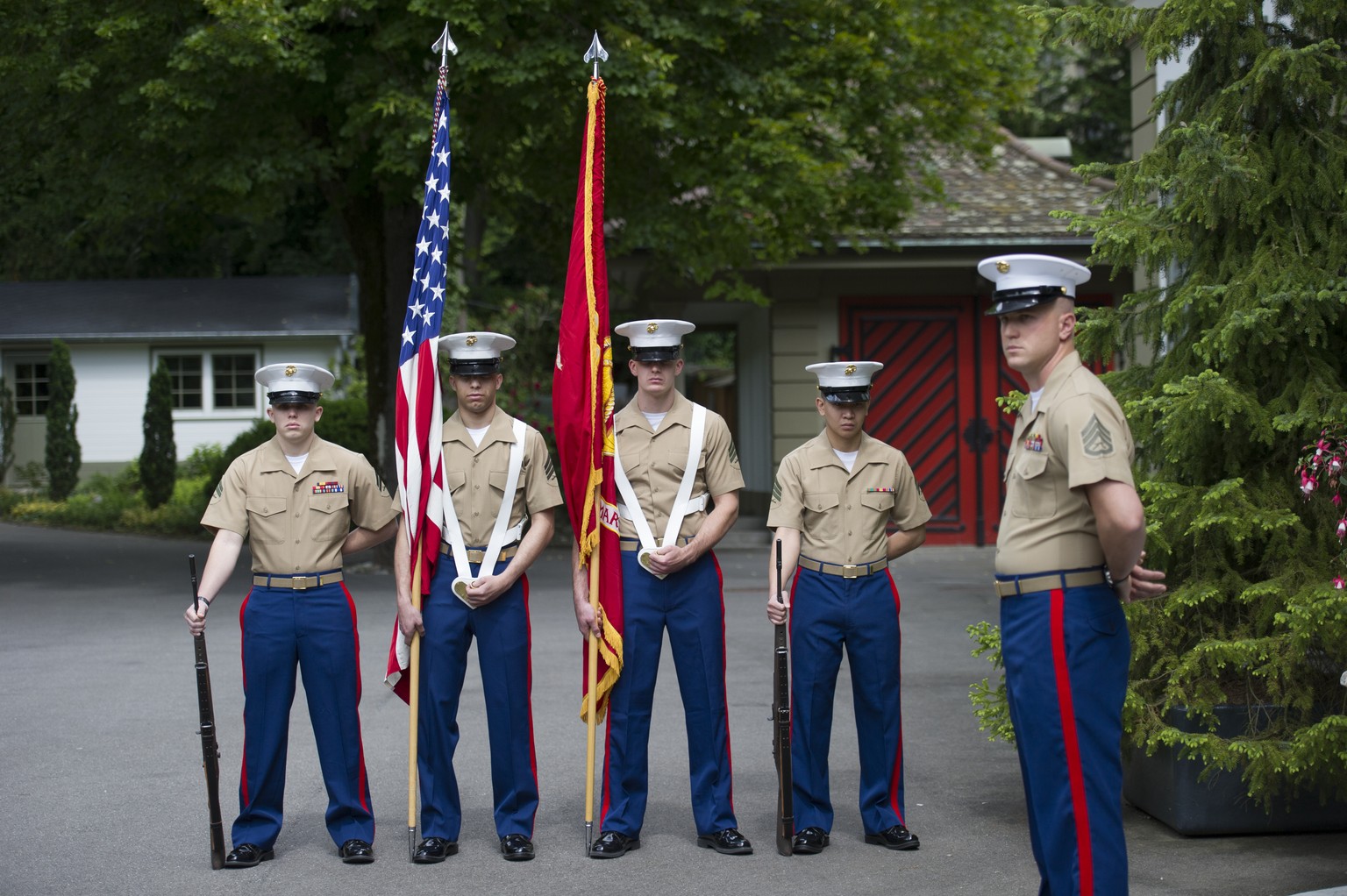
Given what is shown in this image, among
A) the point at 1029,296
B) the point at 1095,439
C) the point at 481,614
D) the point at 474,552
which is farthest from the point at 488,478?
the point at 1095,439

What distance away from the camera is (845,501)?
6152 millimetres

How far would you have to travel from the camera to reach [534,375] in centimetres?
1978

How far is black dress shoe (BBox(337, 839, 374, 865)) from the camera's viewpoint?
590 cm

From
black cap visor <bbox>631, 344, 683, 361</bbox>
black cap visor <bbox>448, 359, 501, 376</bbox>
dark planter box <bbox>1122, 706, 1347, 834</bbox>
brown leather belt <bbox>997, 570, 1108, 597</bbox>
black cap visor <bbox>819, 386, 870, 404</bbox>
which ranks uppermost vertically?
black cap visor <bbox>631, 344, 683, 361</bbox>

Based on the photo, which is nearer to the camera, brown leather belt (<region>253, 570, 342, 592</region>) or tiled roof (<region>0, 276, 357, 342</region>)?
brown leather belt (<region>253, 570, 342, 592</region>)

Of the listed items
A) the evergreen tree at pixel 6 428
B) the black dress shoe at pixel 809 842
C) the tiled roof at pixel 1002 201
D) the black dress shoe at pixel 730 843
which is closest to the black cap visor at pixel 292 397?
the black dress shoe at pixel 730 843

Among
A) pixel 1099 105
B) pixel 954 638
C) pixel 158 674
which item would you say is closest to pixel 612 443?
pixel 158 674

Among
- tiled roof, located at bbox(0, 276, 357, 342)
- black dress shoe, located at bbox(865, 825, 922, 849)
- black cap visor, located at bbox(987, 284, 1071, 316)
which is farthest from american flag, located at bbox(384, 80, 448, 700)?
tiled roof, located at bbox(0, 276, 357, 342)

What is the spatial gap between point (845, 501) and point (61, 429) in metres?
25.0

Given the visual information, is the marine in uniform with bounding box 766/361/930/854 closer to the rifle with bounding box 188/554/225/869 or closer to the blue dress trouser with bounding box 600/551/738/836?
the blue dress trouser with bounding box 600/551/738/836

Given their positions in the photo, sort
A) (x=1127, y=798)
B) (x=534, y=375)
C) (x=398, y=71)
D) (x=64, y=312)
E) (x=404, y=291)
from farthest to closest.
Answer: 1. (x=64, y=312)
2. (x=534, y=375)
3. (x=404, y=291)
4. (x=398, y=71)
5. (x=1127, y=798)

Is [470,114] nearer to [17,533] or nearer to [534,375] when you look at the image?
[534,375]

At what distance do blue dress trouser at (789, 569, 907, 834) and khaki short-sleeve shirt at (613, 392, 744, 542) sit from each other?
597 millimetres

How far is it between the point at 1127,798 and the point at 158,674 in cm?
→ 692
